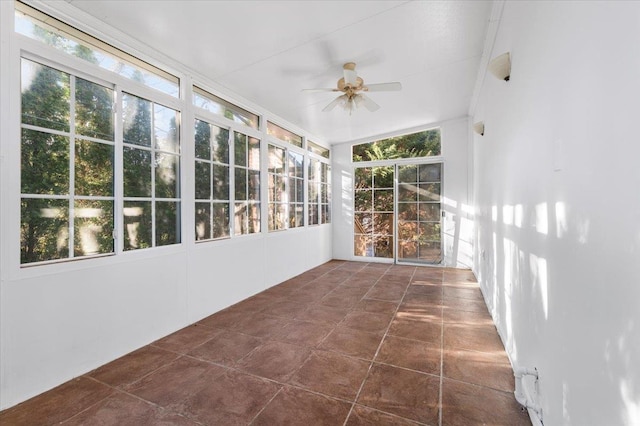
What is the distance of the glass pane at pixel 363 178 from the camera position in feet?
21.3

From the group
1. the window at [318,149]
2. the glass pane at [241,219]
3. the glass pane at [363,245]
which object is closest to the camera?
the glass pane at [241,219]

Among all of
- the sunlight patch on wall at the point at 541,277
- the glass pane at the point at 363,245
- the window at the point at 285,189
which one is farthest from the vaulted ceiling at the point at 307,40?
the glass pane at the point at 363,245

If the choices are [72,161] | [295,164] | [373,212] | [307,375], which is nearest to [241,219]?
[295,164]

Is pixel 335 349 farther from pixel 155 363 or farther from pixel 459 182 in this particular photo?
pixel 459 182

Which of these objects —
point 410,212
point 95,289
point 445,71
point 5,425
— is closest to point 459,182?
point 410,212

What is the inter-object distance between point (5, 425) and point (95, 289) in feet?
2.80

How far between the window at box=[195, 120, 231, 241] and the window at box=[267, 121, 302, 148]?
105 centimetres

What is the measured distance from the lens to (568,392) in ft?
3.89

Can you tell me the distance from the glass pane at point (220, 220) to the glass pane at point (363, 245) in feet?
11.8

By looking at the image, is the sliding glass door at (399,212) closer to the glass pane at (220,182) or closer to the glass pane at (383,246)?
the glass pane at (383,246)

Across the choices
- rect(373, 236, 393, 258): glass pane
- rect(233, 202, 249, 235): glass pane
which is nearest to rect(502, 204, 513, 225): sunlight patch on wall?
rect(233, 202, 249, 235): glass pane

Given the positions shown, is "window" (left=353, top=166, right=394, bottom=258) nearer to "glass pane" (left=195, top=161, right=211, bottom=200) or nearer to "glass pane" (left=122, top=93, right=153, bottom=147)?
"glass pane" (left=195, top=161, right=211, bottom=200)

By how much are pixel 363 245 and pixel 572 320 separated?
5.42 meters

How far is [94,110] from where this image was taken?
90.7 inches
